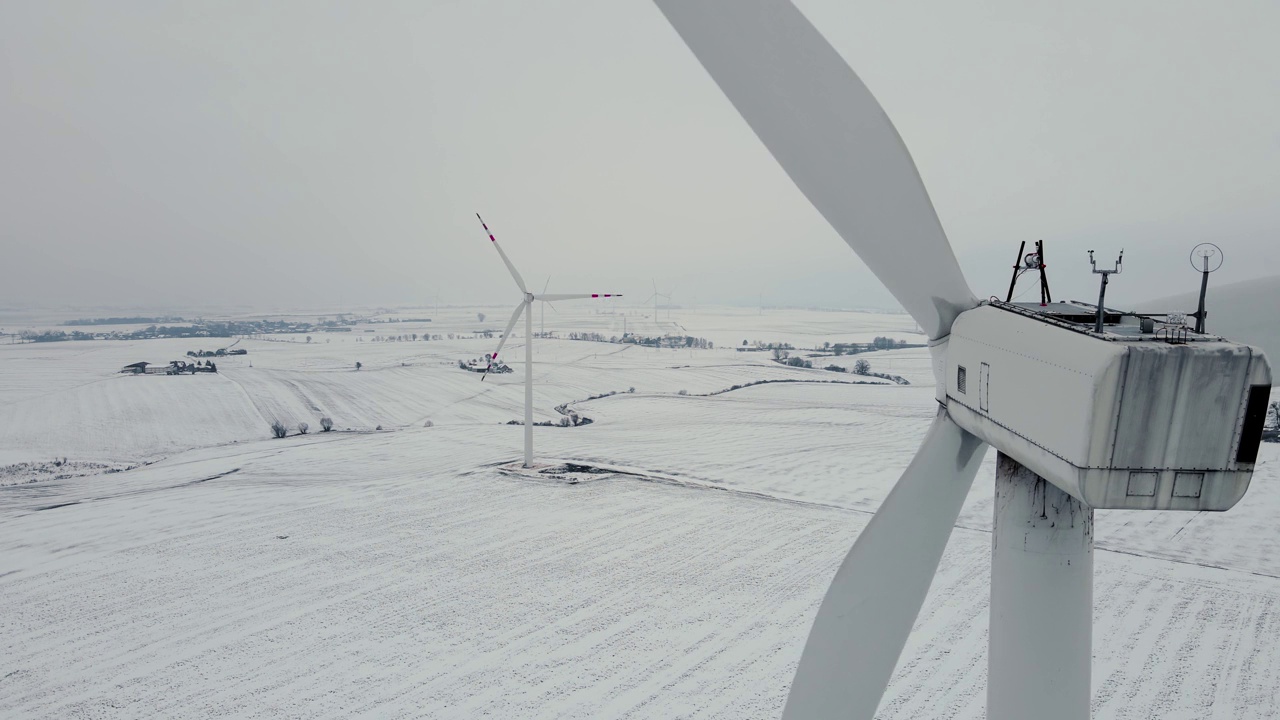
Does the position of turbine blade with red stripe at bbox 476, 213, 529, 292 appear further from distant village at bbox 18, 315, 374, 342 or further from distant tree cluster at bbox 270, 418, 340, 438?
distant village at bbox 18, 315, 374, 342

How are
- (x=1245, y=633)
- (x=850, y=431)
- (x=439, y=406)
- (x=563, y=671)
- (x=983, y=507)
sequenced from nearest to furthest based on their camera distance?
(x=563, y=671) < (x=1245, y=633) < (x=983, y=507) < (x=850, y=431) < (x=439, y=406)

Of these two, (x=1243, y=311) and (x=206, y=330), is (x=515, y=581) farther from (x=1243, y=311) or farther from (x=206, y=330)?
(x=206, y=330)

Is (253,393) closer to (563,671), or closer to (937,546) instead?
(563,671)

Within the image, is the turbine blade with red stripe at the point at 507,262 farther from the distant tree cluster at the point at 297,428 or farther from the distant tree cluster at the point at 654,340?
the distant tree cluster at the point at 654,340

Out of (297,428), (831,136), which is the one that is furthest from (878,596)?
(297,428)

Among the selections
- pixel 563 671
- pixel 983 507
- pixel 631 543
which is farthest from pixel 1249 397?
pixel 983 507

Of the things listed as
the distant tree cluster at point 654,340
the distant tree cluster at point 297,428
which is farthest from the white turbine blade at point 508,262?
the distant tree cluster at point 654,340

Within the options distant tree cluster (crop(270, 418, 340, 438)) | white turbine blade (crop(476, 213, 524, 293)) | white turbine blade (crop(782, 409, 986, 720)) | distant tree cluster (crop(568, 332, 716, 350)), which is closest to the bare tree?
distant tree cluster (crop(270, 418, 340, 438))
